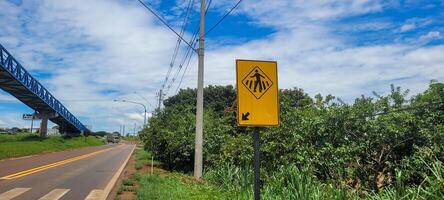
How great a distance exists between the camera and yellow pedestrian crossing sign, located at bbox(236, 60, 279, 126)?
5.42 m

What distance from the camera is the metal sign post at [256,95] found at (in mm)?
5422

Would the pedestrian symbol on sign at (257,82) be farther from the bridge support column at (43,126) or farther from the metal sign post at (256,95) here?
the bridge support column at (43,126)

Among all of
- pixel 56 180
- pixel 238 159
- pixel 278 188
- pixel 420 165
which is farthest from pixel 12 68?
pixel 420 165

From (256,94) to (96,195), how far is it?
10.1m

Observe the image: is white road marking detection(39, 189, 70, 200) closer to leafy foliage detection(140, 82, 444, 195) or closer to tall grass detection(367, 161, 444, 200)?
leafy foliage detection(140, 82, 444, 195)

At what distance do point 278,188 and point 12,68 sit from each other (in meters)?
34.9

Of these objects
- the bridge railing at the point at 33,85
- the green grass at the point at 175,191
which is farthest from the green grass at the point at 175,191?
the bridge railing at the point at 33,85

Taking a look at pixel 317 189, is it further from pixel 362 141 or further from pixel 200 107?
pixel 200 107

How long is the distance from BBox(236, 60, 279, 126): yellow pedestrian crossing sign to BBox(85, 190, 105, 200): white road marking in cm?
924

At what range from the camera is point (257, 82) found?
219 inches

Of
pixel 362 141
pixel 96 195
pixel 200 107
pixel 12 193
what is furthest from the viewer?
pixel 200 107

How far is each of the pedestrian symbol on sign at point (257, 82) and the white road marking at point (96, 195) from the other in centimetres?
928

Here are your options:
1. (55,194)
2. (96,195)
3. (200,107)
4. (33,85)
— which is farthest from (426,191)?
(33,85)

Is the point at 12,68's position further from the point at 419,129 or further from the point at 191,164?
the point at 419,129
